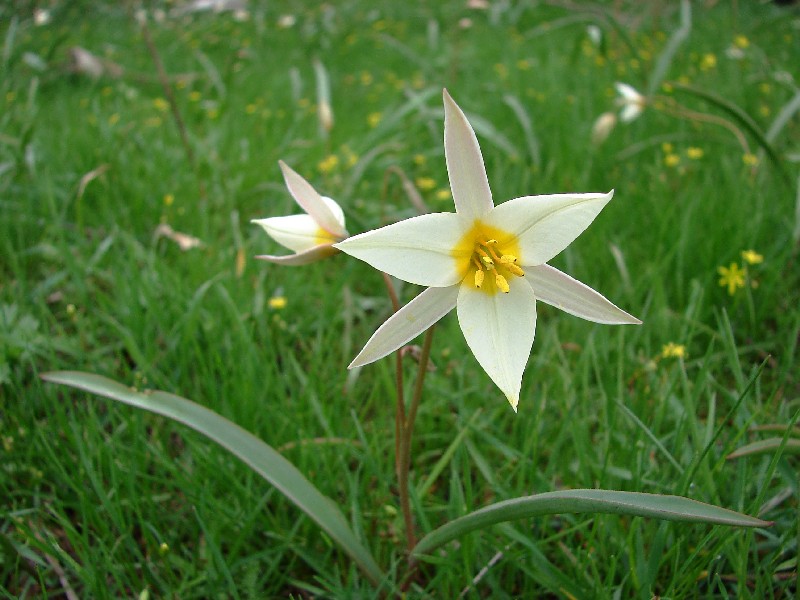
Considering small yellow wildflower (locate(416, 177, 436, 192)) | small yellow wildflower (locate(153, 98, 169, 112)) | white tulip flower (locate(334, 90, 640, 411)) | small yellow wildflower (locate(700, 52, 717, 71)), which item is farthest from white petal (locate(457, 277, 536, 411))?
small yellow wildflower (locate(700, 52, 717, 71))

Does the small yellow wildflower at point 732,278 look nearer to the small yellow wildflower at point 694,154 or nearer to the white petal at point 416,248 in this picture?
the small yellow wildflower at point 694,154

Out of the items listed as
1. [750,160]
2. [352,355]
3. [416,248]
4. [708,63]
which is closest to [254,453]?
[416,248]

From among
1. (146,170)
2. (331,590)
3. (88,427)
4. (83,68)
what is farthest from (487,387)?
(83,68)

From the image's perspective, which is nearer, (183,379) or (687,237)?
(183,379)

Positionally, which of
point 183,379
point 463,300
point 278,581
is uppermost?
point 463,300

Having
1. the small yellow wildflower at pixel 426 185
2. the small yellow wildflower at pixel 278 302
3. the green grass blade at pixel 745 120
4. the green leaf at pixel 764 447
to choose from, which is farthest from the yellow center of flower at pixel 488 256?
the small yellow wildflower at pixel 426 185

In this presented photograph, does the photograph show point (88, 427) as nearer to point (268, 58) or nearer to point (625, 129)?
point (625, 129)
